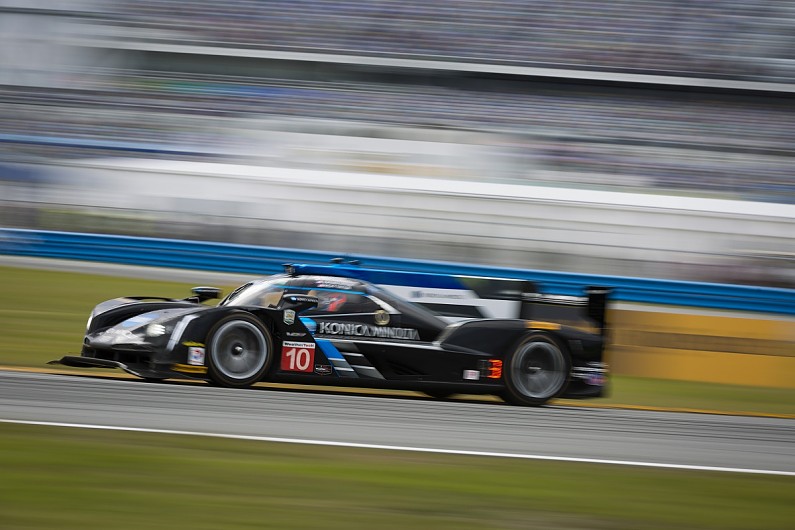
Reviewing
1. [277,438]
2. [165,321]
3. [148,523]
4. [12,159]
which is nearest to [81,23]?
[12,159]

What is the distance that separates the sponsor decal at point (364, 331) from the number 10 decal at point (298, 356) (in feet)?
0.52

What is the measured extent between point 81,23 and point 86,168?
6450 millimetres

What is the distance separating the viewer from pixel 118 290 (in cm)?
1354

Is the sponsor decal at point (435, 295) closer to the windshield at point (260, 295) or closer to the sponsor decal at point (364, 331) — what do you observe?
the sponsor decal at point (364, 331)

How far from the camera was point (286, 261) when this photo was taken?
15297 millimetres

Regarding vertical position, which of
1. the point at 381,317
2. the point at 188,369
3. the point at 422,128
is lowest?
the point at 188,369

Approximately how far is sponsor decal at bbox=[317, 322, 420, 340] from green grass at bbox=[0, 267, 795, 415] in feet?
7.17

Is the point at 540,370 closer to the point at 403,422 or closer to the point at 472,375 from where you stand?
the point at 472,375

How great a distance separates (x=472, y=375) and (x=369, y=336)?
852mm

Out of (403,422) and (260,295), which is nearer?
(403,422)

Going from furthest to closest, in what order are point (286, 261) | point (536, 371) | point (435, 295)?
point (286, 261) < point (435, 295) < point (536, 371)

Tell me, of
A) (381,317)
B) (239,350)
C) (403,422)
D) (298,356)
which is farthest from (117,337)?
(403,422)

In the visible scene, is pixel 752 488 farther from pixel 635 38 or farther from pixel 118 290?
pixel 635 38

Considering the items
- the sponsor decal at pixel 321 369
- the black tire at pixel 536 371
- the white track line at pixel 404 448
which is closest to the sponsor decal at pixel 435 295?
the black tire at pixel 536 371
